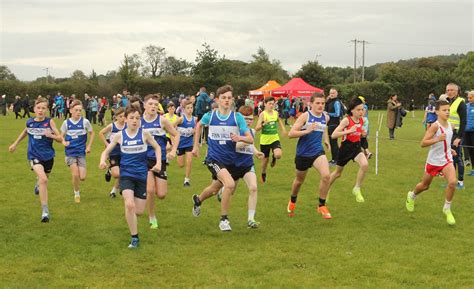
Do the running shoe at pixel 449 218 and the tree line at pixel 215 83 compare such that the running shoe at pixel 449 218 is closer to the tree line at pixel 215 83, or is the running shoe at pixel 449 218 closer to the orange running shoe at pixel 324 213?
the orange running shoe at pixel 324 213

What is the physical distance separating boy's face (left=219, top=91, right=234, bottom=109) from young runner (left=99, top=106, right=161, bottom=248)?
4.17 ft

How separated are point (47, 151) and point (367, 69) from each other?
437 ft

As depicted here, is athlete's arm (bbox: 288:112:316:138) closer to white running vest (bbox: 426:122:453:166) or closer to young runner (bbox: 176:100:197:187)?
white running vest (bbox: 426:122:453:166)

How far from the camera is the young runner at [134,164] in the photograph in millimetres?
7723

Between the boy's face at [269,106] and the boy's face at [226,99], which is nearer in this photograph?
the boy's face at [226,99]

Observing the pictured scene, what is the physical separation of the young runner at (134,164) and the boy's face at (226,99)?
127cm

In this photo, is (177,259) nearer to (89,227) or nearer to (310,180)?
(89,227)

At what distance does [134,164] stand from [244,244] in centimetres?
196

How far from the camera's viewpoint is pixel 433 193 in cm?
1216

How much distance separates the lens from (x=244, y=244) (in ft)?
26.2

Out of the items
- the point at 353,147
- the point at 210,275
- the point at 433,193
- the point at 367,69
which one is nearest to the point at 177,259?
the point at 210,275

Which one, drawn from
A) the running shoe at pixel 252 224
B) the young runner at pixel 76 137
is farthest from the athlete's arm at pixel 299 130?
the young runner at pixel 76 137

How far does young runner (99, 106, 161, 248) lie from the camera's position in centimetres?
772

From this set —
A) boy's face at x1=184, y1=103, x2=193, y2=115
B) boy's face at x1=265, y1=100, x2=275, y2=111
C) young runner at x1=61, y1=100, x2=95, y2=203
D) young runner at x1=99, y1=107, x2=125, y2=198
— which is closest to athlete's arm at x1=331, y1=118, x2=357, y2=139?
boy's face at x1=265, y1=100, x2=275, y2=111
